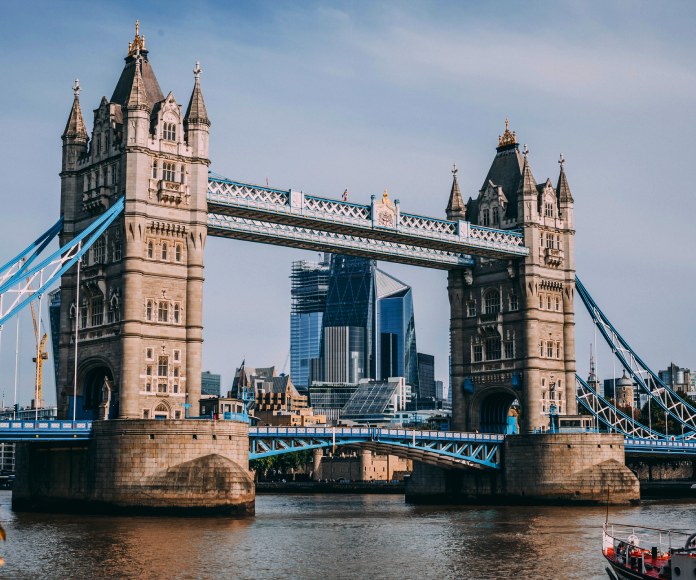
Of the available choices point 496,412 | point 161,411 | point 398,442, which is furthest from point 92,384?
point 496,412

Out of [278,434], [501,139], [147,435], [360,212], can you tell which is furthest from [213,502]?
[501,139]

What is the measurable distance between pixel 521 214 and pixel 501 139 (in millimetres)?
9949

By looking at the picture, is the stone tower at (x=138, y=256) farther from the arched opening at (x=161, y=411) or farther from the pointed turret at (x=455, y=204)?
the pointed turret at (x=455, y=204)

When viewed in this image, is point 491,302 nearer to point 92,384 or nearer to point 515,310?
point 515,310

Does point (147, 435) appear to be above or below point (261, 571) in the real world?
above

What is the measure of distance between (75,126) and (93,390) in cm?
2120

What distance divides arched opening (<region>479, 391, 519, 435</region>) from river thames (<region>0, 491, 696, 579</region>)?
2684 centimetres

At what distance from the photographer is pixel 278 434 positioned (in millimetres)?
88312

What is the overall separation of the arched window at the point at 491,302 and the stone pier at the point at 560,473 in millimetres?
13847

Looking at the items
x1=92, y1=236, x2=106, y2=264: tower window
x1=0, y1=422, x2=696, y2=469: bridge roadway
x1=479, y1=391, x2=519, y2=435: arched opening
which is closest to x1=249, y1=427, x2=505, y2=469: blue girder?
x1=0, y1=422, x2=696, y2=469: bridge roadway

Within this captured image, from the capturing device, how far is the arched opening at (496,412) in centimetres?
11494

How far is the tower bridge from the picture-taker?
7988cm

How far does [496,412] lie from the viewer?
117 meters

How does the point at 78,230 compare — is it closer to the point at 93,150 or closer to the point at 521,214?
the point at 93,150
